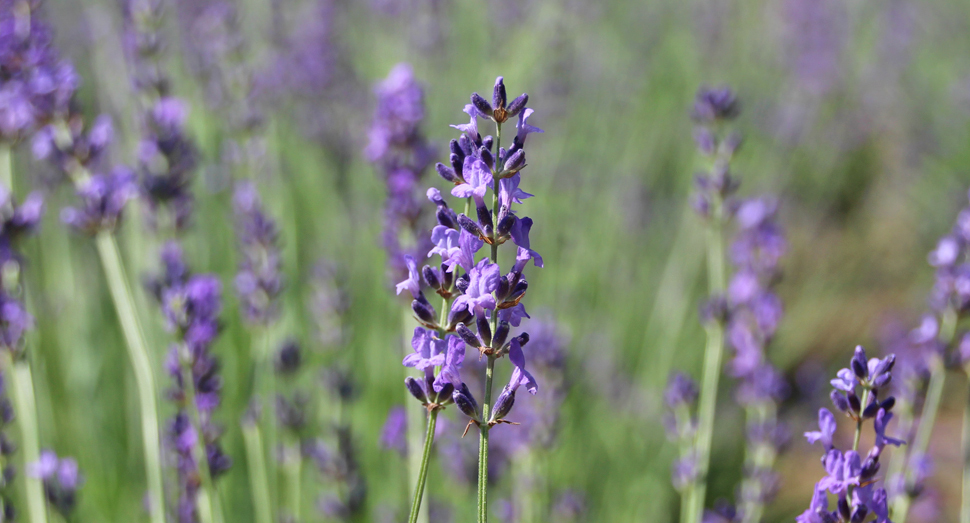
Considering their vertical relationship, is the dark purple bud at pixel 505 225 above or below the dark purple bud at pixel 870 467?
above

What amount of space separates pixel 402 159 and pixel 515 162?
102 centimetres

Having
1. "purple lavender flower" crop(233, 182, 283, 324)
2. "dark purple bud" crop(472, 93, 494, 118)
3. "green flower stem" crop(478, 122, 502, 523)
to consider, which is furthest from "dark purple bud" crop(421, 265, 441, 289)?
"purple lavender flower" crop(233, 182, 283, 324)

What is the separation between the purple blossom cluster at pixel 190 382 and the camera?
158 cm

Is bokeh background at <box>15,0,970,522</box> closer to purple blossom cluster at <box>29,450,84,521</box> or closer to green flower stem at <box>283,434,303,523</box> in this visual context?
green flower stem at <box>283,434,303,523</box>

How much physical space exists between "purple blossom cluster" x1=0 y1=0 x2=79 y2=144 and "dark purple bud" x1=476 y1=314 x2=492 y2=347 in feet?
4.38

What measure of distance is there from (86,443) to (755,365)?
2.41 meters

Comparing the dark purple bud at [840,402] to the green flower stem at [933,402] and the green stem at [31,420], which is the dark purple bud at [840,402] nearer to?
the green flower stem at [933,402]

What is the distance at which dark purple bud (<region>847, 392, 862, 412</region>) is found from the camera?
1033 millimetres

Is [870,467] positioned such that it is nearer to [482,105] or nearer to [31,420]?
[482,105]

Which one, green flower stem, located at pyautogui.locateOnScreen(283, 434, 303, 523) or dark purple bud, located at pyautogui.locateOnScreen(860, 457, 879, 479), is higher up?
green flower stem, located at pyautogui.locateOnScreen(283, 434, 303, 523)

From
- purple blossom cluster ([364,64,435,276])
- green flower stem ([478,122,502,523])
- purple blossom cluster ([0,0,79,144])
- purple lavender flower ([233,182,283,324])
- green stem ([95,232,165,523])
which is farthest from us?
purple lavender flower ([233,182,283,324])

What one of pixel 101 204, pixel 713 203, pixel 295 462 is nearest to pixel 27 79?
pixel 101 204

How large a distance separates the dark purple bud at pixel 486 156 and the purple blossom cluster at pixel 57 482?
1214 millimetres

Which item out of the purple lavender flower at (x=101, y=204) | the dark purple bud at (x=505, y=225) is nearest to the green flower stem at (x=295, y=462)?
the purple lavender flower at (x=101, y=204)
